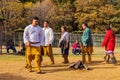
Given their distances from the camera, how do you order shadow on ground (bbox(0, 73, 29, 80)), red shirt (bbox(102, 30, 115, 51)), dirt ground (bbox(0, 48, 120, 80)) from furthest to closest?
red shirt (bbox(102, 30, 115, 51)) < dirt ground (bbox(0, 48, 120, 80)) < shadow on ground (bbox(0, 73, 29, 80))

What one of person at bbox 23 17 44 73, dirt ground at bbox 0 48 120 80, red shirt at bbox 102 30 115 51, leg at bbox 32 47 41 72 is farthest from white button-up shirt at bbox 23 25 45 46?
red shirt at bbox 102 30 115 51

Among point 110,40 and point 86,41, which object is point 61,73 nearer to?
point 86,41

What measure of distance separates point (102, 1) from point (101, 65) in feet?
128

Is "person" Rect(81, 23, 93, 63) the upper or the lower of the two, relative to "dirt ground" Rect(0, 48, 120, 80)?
upper

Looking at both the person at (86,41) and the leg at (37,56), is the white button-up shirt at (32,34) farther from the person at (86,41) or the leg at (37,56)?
the person at (86,41)

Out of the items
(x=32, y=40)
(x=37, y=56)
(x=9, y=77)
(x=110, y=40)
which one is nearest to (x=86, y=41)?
(x=110, y=40)

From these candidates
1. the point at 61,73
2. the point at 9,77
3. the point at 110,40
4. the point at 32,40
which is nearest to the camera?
the point at 9,77

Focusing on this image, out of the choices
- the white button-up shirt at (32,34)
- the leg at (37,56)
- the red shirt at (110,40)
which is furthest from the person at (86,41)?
the leg at (37,56)

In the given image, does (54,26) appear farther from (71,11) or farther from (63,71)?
(63,71)

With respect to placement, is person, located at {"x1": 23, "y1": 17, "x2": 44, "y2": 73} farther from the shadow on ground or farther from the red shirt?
the red shirt

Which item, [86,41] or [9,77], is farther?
[86,41]

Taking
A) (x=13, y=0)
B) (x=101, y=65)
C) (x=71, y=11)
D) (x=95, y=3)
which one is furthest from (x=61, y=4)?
(x=101, y=65)

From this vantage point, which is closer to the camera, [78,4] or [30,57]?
[30,57]

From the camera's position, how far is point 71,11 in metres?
55.6
